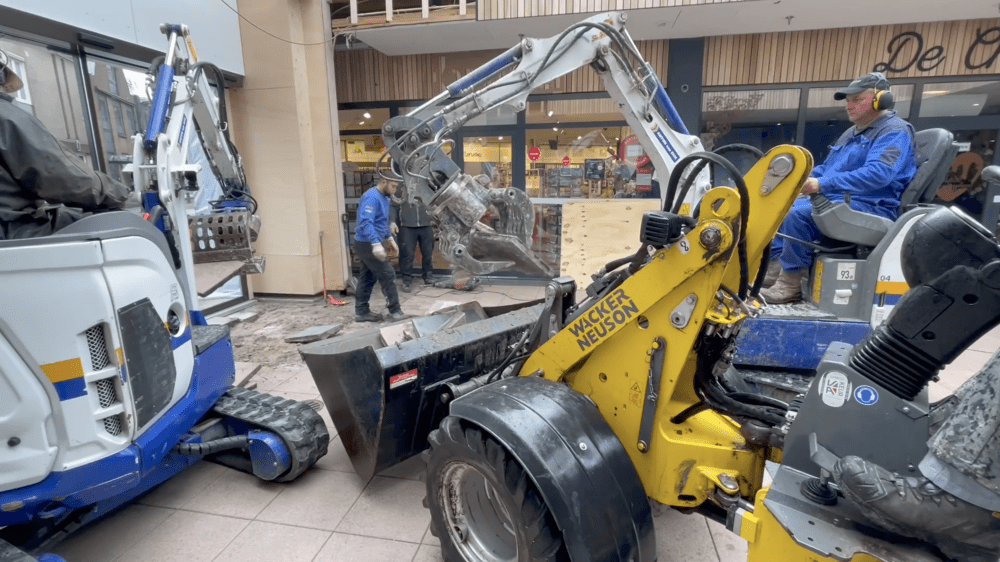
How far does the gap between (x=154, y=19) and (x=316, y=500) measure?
622cm

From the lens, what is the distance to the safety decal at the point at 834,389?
1.53 meters

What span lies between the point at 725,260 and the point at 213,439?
3197mm

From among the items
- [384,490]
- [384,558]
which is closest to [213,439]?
[384,490]

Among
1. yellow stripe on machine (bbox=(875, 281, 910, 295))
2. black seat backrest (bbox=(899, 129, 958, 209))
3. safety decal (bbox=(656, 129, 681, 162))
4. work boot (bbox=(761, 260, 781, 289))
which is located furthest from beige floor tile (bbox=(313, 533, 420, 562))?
black seat backrest (bbox=(899, 129, 958, 209))

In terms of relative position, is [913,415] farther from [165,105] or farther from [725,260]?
[165,105]

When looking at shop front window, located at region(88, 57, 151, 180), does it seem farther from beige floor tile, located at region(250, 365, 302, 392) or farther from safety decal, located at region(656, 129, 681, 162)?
safety decal, located at region(656, 129, 681, 162)

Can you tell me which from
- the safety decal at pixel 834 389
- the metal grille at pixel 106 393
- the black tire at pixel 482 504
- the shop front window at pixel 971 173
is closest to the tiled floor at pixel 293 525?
the black tire at pixel 482 504

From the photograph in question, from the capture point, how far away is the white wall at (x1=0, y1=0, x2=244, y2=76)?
5.02 m

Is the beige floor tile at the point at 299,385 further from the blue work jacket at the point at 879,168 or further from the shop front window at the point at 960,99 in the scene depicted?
the shop front window at the point at 960,99

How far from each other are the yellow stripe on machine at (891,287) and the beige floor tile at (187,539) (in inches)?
169

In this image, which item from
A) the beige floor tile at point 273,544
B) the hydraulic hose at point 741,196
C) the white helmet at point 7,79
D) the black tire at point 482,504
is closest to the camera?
the hydraulic hose at point 741,196

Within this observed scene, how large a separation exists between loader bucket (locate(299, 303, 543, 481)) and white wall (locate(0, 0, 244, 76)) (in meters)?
4.70

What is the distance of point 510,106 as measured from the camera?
12.7 feet

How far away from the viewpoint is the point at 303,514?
9.84ft
